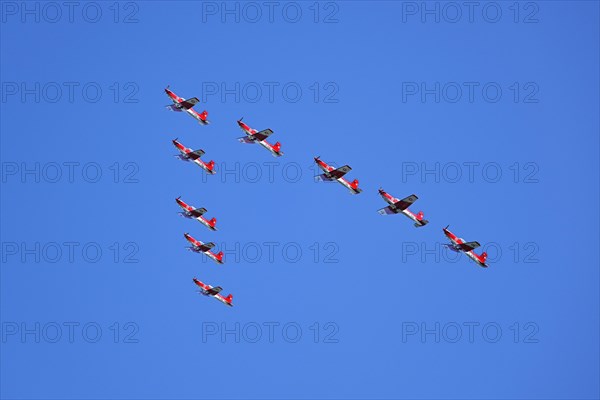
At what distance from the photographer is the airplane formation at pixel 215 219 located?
4759 inches

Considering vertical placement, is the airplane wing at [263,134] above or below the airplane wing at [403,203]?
above

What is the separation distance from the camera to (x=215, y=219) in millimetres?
135625

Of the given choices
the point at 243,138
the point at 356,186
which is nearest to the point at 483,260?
the point at 356,186

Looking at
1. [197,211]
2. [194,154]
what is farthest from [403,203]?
[194,154]

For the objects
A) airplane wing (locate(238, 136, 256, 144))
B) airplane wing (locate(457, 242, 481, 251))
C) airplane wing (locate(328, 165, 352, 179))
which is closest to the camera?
airplane wing (locate(328, 165, 352, 179))

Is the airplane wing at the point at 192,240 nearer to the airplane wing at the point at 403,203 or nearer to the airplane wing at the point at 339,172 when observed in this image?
the airplane wing at the point at 339,172

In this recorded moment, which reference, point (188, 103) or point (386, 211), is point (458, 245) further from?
point (188, 103)

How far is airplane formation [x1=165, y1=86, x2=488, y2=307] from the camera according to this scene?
121 metres

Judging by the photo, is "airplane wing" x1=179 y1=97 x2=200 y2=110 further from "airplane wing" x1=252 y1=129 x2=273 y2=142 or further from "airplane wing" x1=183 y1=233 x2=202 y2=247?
"airplane wing" x1=183 y1=233 x2=202 y2=247

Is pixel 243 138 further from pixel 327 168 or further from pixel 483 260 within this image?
pixel 483 260

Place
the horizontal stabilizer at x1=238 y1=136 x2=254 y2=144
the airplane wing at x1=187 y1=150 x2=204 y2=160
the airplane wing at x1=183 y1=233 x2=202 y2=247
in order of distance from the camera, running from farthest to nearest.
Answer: the airplane wing at x1=183 y1=233 x2=202 y2=247
the airplane wing at x1=187 y1=150 x2=204 y2=160
the horizontal stabilizer at x1=238 y1=136 x2=254 y2=144

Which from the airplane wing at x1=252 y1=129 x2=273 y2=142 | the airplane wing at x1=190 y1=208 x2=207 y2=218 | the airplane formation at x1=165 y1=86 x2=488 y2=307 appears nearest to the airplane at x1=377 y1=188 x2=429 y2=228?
the airplane formation at x1=165 y1=86 x2=488 y2=307

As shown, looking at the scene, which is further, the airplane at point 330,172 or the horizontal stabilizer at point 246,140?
the horizontal stabilizer at point 246,140

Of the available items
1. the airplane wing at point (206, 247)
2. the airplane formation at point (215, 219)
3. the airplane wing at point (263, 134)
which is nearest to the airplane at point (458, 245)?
the airplane formation at point (215, 219)
